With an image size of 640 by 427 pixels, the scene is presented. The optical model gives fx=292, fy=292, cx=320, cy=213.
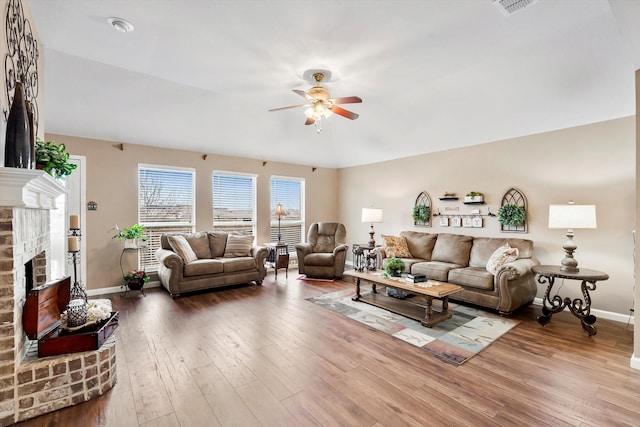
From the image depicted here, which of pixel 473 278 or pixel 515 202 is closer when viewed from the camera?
pixel 473 278

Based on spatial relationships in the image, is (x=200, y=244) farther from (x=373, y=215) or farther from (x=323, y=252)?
(x=373, y=215)

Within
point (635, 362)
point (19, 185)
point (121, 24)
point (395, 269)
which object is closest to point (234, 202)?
point (395, 269)

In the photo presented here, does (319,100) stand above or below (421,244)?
above

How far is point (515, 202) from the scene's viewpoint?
4559 millimetres

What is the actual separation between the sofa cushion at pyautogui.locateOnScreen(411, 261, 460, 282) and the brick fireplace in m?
4.00

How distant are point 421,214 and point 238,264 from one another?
3580mm

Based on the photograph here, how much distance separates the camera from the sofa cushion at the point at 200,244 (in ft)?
17.0

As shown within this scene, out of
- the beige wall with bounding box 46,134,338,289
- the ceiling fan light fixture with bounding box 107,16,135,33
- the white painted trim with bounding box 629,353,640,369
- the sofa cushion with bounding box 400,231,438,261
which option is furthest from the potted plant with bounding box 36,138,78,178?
the white painted trim with bounding box 629,353,640,369

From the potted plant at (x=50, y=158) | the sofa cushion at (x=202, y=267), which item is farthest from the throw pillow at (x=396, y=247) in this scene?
the potted plant at (x=50, y=158)

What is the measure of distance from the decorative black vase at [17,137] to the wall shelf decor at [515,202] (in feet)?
18.3

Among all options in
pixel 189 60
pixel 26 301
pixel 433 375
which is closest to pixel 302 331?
pixel 433 375

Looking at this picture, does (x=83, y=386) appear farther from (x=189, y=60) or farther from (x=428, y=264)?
(x=428, y=264)

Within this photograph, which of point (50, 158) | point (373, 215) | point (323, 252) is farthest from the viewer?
point (323, 252)

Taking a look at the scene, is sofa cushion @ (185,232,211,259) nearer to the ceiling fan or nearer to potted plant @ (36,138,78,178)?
potted plant @ (36,138,78,178)
